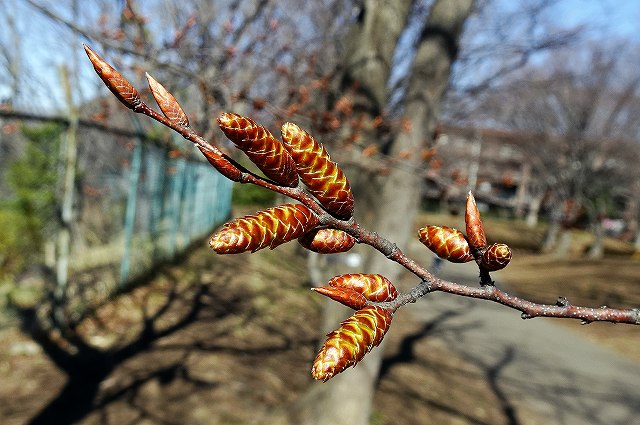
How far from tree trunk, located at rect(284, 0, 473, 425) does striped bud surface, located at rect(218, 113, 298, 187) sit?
14.5 feet

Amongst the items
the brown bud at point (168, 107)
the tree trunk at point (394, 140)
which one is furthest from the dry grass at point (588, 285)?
the brown bud at point (168, 107)

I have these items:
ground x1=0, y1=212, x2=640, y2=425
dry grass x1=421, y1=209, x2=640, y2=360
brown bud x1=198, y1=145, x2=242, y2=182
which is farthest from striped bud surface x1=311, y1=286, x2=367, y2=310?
dry grass x1=421, y1=209, x2=640, y2=360

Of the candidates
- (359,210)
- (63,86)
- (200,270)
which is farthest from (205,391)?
(200,270)

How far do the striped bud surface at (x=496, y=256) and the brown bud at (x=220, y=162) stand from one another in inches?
18.6

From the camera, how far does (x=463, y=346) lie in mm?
11180

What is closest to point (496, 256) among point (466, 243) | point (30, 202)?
point (466, 243)

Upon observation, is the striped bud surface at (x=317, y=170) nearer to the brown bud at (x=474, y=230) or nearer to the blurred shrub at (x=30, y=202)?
the brown bud at (x=474, y=230)

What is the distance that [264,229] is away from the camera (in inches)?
30.2

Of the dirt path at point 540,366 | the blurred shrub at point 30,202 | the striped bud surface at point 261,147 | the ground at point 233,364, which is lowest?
the dirt path at point 540,366

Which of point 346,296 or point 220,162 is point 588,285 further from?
point 220,162

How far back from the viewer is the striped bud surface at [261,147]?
2.33ft

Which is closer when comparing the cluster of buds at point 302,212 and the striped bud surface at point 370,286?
the cluster of buds at point 302,212

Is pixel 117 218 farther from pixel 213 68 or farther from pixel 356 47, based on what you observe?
pixel 356 47

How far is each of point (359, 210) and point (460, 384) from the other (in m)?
3.87
